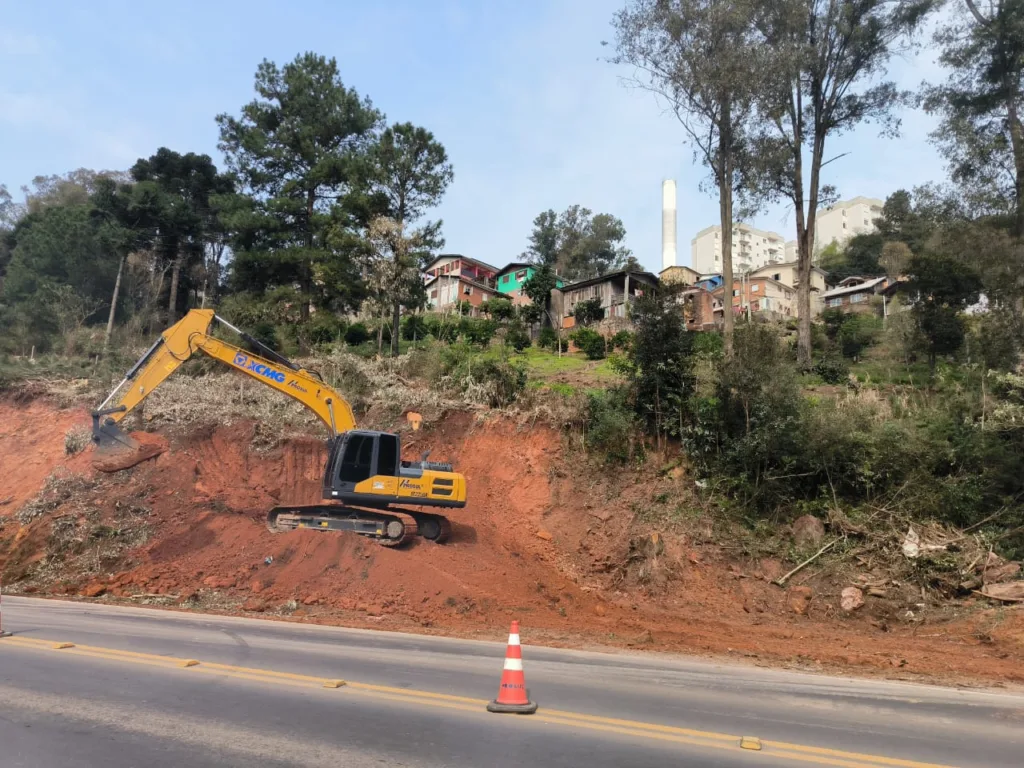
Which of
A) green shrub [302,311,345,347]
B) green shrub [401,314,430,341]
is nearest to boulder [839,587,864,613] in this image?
green shrub [302,311,345,347]

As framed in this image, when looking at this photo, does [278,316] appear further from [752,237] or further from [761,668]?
[752,237]

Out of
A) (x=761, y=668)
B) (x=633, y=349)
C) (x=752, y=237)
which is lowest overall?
(x=761, y=668)

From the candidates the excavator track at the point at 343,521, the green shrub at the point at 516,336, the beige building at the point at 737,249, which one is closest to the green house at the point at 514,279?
the green shrub at the point at 516,336

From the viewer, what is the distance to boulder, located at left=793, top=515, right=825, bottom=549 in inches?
617

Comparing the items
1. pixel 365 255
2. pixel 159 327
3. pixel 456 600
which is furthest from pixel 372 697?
pixel 159 327

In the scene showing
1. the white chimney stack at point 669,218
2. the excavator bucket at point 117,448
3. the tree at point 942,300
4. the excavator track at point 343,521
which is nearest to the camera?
the excavator bucket at point 117,448

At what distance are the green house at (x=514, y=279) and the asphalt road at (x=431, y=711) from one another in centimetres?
5295

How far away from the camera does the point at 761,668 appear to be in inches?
372

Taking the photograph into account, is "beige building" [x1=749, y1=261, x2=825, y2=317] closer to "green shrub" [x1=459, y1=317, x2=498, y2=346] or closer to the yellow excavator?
"green shrub" [x1=459, y1=317, x2=498, y2=346]

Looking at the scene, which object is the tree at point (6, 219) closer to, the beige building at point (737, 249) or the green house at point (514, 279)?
the green house at point (514, 279)

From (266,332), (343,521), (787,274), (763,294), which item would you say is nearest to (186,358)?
(343,521)

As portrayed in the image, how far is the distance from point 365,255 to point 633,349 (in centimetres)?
1539

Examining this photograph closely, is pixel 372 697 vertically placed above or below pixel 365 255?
below

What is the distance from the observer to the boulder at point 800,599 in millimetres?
14070
